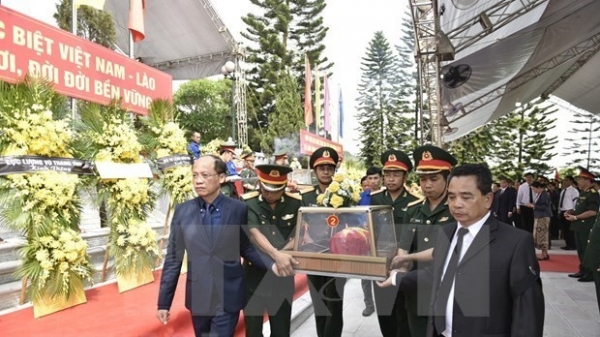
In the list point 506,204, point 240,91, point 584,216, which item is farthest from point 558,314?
point 240,91

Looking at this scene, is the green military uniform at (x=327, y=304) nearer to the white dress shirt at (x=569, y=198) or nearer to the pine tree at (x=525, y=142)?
the white dress shirt at (x=569, y=198)

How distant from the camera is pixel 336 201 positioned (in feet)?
8.70

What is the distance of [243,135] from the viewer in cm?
1494

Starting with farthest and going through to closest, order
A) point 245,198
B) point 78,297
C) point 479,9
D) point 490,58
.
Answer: point 490,58 < point 479,9 < point 78,297 < point 245,198

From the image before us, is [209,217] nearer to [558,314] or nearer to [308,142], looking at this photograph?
[558,314]

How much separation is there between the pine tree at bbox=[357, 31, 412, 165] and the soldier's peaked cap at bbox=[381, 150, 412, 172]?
25.5 metres

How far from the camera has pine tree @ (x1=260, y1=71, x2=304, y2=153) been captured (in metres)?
23.0

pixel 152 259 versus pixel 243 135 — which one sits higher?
pixel 243 135

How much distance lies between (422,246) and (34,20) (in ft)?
11.9

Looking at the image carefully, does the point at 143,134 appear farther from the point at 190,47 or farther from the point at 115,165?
the point at 190,47

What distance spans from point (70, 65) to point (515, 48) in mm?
8137

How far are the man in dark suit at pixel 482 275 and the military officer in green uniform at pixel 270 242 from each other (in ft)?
3.47

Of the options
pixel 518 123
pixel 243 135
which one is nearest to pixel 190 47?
pixel 243 135

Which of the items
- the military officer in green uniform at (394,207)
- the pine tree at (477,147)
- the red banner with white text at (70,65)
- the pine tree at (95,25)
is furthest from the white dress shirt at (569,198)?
the pine tree at (477,147)
